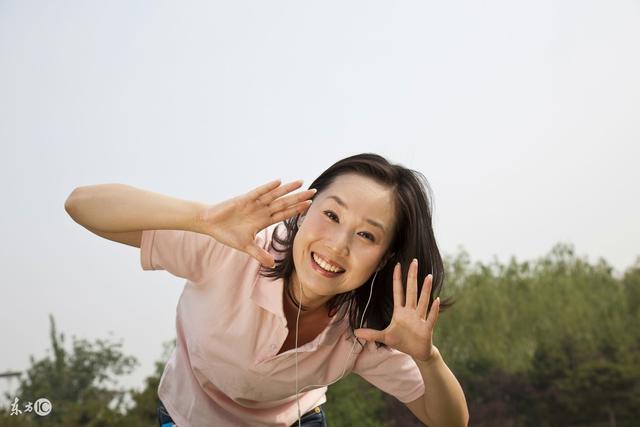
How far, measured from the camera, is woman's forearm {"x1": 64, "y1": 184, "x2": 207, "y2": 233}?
1997mm

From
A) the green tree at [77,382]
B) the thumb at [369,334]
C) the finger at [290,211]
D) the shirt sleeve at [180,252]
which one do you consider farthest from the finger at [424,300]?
the green tree at [77,382]

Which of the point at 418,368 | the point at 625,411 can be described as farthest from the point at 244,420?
the point at 625,411

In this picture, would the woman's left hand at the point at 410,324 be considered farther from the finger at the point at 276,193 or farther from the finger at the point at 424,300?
the finger at the point at 276,193

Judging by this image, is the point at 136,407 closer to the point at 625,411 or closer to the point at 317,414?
the point at 625,411

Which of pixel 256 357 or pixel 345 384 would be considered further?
pixel 345 384

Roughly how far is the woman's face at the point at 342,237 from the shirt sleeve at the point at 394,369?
346 millimetres

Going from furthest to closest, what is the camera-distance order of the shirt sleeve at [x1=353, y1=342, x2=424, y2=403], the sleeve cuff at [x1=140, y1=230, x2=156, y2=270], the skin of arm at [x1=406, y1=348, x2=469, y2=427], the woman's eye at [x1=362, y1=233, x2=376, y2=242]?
the shirt sleeve at [x1=353, y1=342, x2=424, y2=403]
the skin of arm at [x1=406, y1=348, x2=469, y2=427]
the woman's eye at [x1=362, y1=233, x2=376, y2=242]
the sleeve cuff at [x1=140, y1=230, x2=156, y2=270]

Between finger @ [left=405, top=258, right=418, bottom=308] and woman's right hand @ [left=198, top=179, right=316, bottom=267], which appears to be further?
finger @ [left=405, top=258, right=418, bottom=308]

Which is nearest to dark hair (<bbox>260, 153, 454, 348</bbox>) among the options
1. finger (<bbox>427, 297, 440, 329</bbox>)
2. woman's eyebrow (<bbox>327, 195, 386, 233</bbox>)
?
woman's eyebrow (<bbox>327, 195, 386, 233</bbox>)

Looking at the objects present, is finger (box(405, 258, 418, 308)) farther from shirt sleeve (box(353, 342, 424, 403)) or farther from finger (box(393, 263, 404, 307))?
shirt sleeve (box(353, 342, 424, 403))

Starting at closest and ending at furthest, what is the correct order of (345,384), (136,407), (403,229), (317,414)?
1. (403,229)
2. (317,414)
3. (136,407)
4. (345,384)

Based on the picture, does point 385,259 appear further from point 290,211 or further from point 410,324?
point 290,211

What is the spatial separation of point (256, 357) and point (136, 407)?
11.1 m

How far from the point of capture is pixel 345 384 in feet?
45.1
